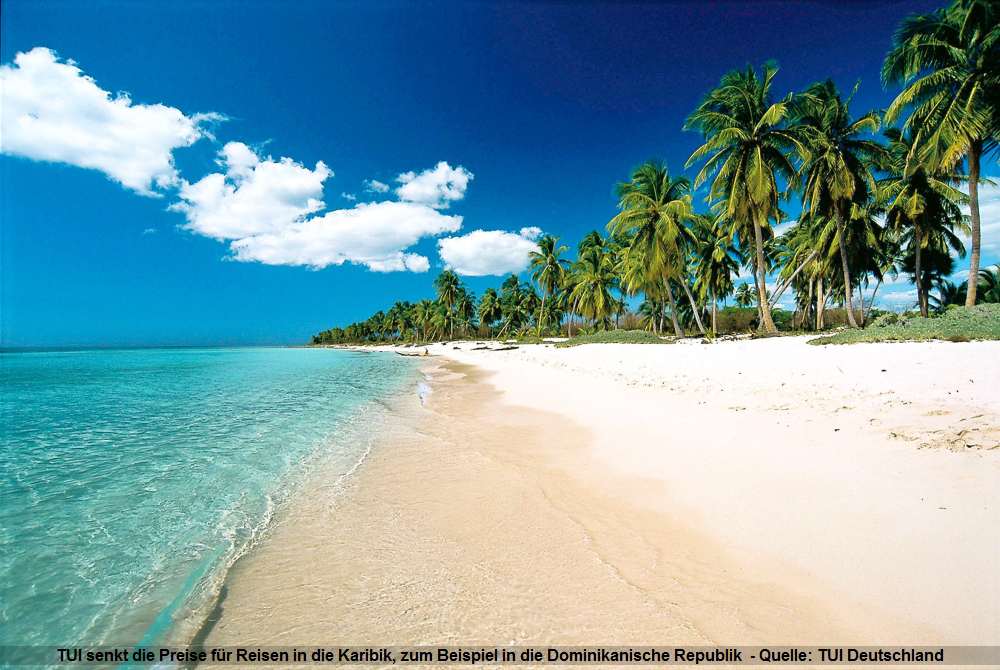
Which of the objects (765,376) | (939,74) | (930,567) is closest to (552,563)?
(930,567)

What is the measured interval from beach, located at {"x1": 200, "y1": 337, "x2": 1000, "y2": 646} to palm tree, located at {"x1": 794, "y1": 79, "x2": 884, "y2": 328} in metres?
18.8

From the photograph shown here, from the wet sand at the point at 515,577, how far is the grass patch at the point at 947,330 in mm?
12374

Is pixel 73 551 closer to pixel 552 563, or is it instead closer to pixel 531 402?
pixel 552 563

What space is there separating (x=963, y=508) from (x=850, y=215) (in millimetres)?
28149

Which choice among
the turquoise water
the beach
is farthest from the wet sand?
the turquoise water

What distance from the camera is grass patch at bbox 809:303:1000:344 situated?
10.5 metres

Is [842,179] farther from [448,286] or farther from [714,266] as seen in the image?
[448,286]

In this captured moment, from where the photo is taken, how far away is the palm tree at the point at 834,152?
69.2 ft

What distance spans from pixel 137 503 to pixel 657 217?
30.3m

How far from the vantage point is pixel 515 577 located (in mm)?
3107

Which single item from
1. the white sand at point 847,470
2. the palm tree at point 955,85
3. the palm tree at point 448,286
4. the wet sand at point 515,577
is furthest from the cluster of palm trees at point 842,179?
the palm tree at point 448,286

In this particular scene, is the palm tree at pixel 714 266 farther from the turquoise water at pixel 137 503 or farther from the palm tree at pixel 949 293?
the turquoise water at pixel 137 503

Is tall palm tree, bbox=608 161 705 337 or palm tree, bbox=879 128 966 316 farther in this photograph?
tall palm tree, bbox=608 161 705 337

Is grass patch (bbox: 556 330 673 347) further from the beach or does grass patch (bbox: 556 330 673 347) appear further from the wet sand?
the wet sand
